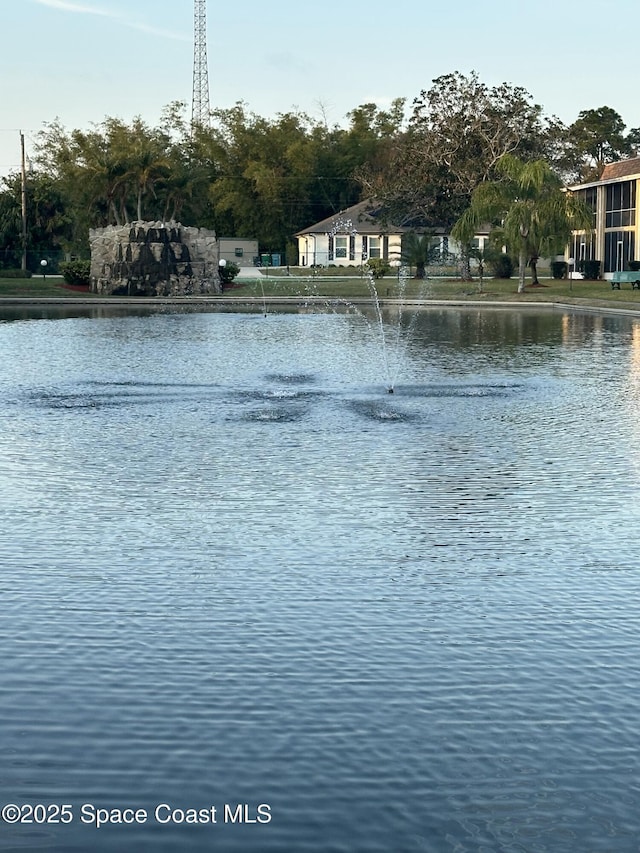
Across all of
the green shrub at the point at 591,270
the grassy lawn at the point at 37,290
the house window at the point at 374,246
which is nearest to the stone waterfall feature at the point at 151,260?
the grassy lawn at the point at 37,290

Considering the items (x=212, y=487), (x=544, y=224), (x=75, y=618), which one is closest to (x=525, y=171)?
(x=544, y=224)

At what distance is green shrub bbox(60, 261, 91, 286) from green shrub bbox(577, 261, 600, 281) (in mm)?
27582

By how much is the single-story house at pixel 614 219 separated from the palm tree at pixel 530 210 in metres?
7.97

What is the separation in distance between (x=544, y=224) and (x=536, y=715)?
57854 mm

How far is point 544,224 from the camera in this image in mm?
63000

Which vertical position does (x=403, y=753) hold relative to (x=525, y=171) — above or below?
below

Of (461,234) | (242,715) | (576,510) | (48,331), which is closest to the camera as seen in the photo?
(242,715)

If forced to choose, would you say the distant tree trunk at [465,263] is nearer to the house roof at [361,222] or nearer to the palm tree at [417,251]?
the palm tree at [417,251]

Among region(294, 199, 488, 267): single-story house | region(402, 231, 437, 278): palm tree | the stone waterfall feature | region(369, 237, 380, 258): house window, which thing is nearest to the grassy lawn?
the stone waterfall feature

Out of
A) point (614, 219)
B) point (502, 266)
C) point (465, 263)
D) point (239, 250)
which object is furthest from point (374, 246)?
point (465, 263)

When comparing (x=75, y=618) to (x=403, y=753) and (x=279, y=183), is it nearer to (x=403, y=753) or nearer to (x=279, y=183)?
(x=403, y=753)

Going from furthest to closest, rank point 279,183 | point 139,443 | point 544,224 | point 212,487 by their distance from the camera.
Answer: point 279,183 < point 544,224 < point 139,443 < point 212,487

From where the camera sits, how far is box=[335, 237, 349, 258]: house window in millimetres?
103938

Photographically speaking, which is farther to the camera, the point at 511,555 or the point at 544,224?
the point at 544,224
